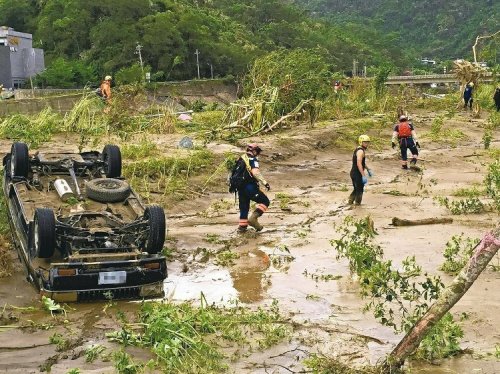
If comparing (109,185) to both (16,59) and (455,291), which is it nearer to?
(455,291)

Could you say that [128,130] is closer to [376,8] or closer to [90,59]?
[90,59]

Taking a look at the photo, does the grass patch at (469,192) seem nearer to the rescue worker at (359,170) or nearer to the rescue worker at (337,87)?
the rescue worker at (359,170)

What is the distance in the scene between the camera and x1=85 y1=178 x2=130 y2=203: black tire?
10.3 metres

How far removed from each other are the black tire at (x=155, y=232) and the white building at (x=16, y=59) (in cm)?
5185

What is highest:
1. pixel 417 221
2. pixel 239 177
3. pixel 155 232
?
pixel 239 177

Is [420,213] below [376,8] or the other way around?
below

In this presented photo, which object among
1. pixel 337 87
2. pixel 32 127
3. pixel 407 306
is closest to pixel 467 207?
pixel 407 306

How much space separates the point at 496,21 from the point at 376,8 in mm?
42308

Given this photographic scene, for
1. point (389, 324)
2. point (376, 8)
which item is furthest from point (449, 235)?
point (376, 8)

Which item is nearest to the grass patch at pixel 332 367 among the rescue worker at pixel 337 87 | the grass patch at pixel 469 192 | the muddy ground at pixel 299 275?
the muddy ground at pixel 299 275

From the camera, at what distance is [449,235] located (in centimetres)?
1165

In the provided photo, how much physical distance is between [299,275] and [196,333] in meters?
2.89

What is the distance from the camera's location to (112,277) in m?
8.43

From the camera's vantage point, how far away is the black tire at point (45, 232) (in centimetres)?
853
